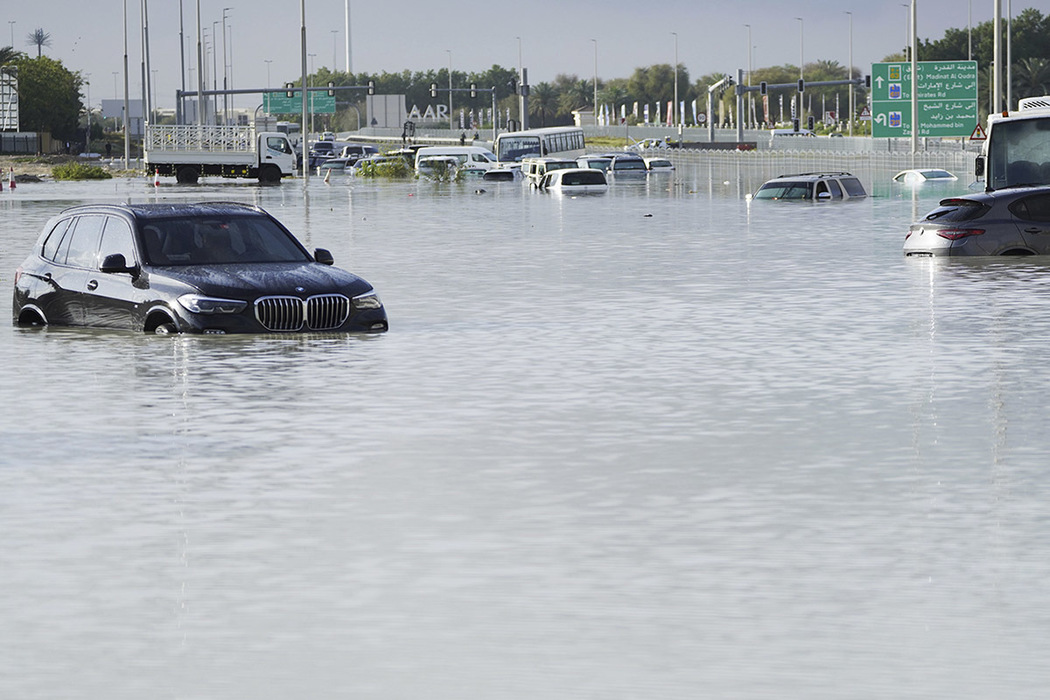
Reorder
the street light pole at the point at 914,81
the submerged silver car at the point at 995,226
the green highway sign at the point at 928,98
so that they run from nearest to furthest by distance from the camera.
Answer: the submerged silver car at the point at 995,226
the street light pole at the point at 914,81
the green highway sign at the point at 928,98

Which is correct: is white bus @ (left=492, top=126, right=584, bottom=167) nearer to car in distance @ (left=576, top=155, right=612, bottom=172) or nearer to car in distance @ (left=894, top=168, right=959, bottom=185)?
car in distance @ (left=576, top=155, right=612, bottom=172)

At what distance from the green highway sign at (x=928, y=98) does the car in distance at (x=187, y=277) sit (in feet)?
192

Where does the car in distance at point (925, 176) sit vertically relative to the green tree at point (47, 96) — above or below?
below

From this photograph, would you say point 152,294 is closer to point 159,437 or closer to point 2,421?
point 2,421

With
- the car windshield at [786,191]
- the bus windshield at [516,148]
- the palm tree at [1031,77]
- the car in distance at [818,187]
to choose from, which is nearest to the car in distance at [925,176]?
the car windshield at [786,191]

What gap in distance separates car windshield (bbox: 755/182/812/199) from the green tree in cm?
10044

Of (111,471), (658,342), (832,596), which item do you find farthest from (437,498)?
(658,342)

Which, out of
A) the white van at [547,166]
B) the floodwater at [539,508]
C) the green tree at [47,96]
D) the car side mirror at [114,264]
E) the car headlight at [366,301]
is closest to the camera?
the floodwater at [539,508]

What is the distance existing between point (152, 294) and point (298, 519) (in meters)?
8.45

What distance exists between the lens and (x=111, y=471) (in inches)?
407

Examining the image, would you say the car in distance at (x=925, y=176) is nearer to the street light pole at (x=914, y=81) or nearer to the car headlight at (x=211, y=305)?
the street light pole at (x=914, y=81)

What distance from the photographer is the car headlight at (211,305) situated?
16391mm

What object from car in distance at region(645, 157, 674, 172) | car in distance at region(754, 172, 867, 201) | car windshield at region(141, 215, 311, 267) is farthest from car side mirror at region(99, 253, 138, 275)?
car in distance at region(645, 157, 674, 172)

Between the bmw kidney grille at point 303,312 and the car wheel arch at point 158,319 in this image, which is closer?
the bmw kidney grille at point 303,312
